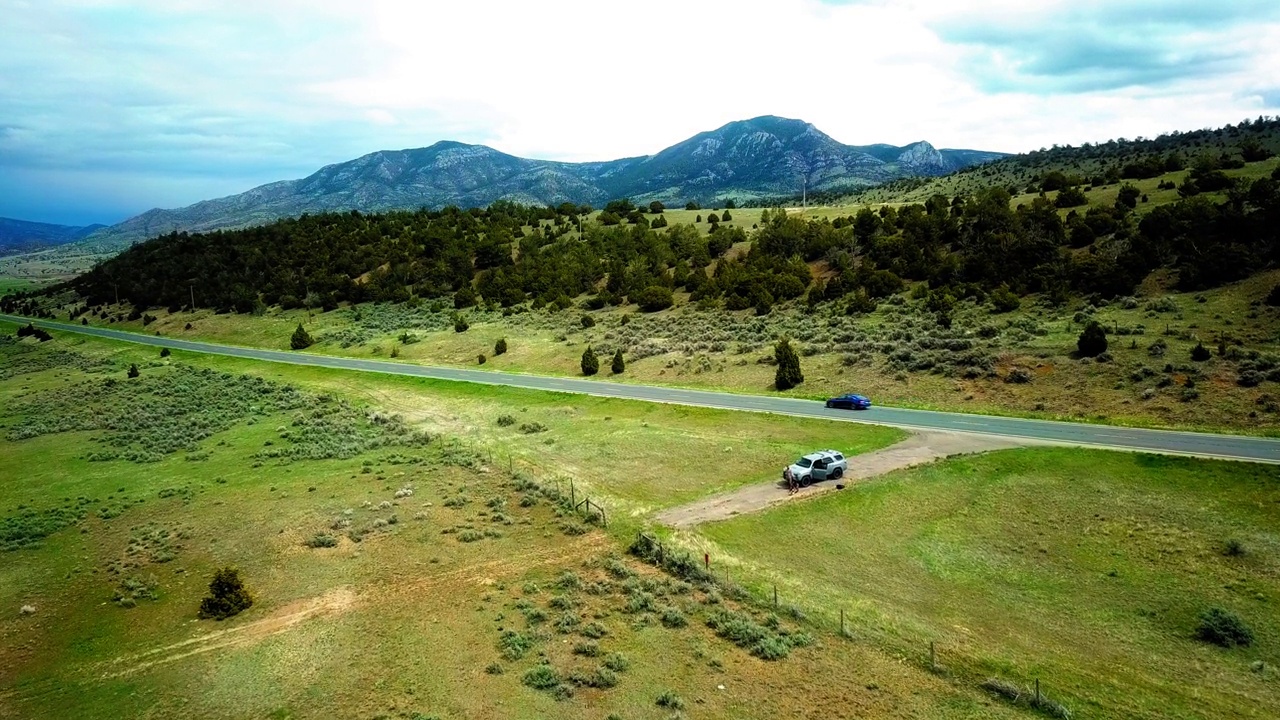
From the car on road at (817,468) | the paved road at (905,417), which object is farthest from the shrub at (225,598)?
the paved road at (905,417)

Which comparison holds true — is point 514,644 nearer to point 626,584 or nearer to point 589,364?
point 626,584

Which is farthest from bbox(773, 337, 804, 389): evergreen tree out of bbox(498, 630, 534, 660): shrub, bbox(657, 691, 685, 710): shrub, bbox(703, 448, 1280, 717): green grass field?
bbox(657, 691, 685, 710): shrub

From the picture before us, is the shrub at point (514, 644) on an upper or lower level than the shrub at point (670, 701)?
lower

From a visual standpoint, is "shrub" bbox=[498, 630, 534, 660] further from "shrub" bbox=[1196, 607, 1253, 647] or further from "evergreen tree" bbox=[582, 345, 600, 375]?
"evergreen tree" bbox=[582, 345, 600, 375]

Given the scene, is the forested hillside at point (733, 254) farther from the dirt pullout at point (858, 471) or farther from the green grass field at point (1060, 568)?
the green grass field at point (1060, 568)

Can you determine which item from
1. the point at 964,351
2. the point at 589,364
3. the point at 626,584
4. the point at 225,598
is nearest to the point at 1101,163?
the point at 964,351
